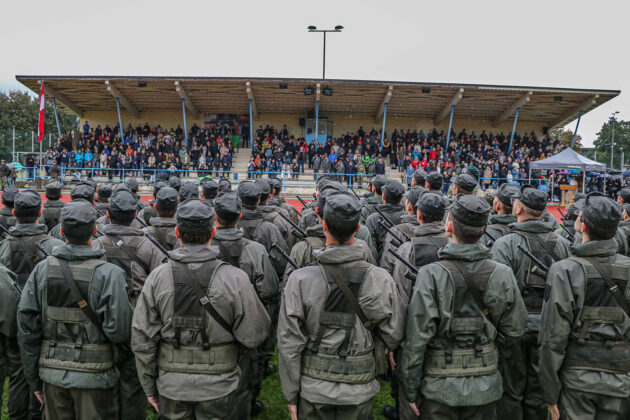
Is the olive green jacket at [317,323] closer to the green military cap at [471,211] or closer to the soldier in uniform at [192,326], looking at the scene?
the soldier in uniform at [192,326]

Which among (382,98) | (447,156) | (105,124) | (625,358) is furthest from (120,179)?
(625,358)

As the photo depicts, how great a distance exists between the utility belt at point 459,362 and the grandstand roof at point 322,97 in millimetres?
19624

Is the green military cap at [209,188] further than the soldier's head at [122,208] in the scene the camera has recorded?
Yes

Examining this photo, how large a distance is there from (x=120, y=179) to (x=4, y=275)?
Result: 19397 millimetres

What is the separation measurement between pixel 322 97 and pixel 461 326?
71.5 ft

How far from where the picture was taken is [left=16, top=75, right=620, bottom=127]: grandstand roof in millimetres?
20922

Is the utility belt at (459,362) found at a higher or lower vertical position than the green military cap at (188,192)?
lower

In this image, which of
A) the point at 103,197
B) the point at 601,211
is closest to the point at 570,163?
the point at 601,211

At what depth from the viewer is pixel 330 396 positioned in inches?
95.2

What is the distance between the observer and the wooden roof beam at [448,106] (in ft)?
70.4

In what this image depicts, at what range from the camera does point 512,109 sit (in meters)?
23.2

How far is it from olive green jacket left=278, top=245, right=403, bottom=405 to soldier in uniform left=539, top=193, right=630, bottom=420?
3.31 ft

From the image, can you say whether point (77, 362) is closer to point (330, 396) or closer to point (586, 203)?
point (330, 396)

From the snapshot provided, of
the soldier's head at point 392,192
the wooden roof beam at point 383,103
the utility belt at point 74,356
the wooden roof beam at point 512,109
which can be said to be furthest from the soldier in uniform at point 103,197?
the wooden roof beam at point 512,109
